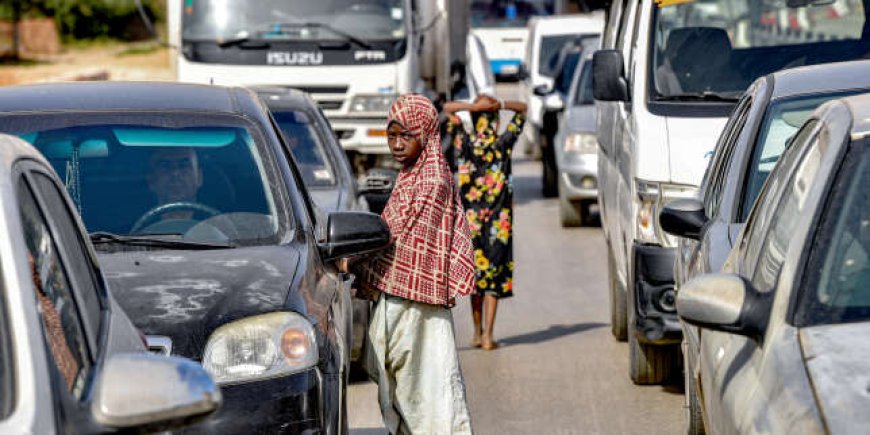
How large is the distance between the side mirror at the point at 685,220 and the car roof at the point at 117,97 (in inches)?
64.7

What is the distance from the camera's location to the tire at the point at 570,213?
1736 cm

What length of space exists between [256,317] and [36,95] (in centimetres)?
178

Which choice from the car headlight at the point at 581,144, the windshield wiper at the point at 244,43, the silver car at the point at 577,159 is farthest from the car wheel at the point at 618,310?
the windshield wiper at the point at 244,43

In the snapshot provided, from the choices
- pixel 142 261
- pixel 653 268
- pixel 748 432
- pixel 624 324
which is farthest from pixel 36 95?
pixel 624 324

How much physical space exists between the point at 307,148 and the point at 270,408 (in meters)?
5.02

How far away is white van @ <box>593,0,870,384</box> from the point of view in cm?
882

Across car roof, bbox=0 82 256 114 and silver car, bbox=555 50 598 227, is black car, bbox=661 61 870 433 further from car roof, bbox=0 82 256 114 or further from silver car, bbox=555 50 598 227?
silver car, bbox=555 50 598 227

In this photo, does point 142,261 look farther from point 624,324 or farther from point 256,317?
point 624,324

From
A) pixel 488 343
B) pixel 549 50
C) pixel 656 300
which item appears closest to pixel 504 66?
pixel 549 50

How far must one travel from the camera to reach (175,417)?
11.0 feet

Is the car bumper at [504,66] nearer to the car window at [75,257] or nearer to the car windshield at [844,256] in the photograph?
the car windshield at [844,256]

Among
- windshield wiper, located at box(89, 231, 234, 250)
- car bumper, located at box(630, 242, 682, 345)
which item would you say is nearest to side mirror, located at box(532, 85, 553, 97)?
car bumper, located at box(630, 242, 682, 345)

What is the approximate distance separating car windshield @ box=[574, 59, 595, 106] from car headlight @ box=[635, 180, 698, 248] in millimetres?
9334

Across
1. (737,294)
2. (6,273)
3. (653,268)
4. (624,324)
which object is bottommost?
(624,324)
